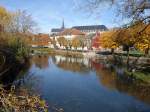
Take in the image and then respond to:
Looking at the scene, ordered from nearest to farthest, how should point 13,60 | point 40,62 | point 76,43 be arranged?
point 13,60 → point 40,62 → point 76,43

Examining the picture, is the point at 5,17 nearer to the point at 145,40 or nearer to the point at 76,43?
the point at 145,40

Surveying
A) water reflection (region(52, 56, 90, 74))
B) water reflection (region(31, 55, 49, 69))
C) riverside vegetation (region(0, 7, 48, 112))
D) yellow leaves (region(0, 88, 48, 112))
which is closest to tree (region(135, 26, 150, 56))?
water reflection (region(52, 56, 90, 74))

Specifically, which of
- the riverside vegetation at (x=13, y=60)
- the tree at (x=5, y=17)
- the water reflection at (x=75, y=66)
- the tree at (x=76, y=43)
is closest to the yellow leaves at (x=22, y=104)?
the riverside vegetation at (x=13, y=60)

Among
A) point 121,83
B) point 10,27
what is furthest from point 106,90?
point 10,27

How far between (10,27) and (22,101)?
56870 mm

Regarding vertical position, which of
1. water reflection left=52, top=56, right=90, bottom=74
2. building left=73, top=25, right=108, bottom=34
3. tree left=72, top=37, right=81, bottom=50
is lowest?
water reflection left=52, top=56, right=90, bottom=74

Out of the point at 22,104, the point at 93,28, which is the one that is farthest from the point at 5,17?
the point at 93,28

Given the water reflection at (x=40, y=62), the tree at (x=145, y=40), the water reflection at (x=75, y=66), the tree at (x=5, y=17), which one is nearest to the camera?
the tree at (x=145, y=40)

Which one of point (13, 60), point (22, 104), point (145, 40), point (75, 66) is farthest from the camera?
point (75, 66)

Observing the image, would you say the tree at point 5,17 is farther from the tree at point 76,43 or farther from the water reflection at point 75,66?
the tree at point 76,43

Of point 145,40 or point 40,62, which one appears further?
point 40,62

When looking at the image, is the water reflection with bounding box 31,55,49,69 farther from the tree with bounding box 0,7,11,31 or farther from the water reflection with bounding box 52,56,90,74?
the tree with bounding box 0,7,11,31

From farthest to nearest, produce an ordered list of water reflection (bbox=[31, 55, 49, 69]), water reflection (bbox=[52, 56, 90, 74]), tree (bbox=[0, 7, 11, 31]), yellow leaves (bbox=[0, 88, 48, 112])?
tree (bbox=[0, 7, 11, 31]) → water reflection (bbox=[31, 55, 49, 69]) → water reflection (bbox=[52, 56, 90, 74]) → yellow leaves (bbox=[0, 88, 48, 112])

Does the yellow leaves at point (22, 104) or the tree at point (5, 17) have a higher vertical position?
the tree at point (5, 17)
